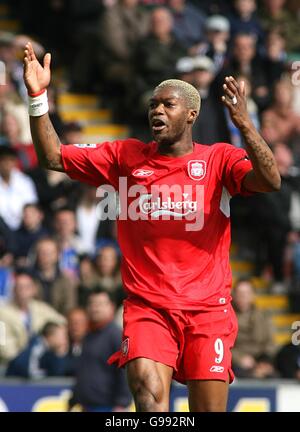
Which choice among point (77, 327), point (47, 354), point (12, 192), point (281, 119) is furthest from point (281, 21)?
point (47, 354)

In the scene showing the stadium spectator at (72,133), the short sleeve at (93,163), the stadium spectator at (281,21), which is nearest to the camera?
the short sleeve at (93,163)

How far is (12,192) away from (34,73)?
665 centimetres

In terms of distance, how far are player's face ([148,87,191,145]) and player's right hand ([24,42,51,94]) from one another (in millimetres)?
767

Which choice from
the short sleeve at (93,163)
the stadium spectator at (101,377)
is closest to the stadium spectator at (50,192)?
the stadium spectator at (101,377)

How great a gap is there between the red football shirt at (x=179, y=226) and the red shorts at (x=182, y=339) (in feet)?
0.25

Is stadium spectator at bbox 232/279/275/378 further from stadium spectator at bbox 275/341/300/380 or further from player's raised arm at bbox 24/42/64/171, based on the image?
player's raised arm at bbox 24/42/64/171

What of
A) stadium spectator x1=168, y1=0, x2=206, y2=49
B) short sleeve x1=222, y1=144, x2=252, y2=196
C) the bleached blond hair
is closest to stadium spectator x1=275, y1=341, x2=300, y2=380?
stadium spectator x1=168, y1=0, x2=206, y2=49

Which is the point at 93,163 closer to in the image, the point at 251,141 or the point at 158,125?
the point at 158,125

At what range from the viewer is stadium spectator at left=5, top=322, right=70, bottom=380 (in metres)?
14.2

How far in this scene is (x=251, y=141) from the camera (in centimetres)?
928

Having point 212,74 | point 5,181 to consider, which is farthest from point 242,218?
point 5,181

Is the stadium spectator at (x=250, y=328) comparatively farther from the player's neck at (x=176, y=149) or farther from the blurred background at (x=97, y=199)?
the player's neck at (x=176, y=149)

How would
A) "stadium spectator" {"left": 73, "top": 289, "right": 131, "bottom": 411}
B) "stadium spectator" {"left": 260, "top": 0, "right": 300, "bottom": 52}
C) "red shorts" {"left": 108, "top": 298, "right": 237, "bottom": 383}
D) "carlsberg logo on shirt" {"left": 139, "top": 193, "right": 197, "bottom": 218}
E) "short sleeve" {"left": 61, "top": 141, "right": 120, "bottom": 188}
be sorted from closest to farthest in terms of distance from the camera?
1. "red shorts" {"left": 108, "top": 298, "right": 237, "bottom": 383}
2. "carlsberg logo on shirt" {"left": 139, "top": 193, "right": 197, "bottom": 218}
3. "short sleeve" {"left": 61, "top": 141, "right": 120, "bottom": 188}
4. "stadium spectator" {"left": 73, "top": 289, "right": 131, "bottom": 411}
5. "stadium spectator" {"left": 260, "top": 0, "right": 300, "bottom": 52}

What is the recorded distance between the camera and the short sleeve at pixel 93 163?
32.7ft
